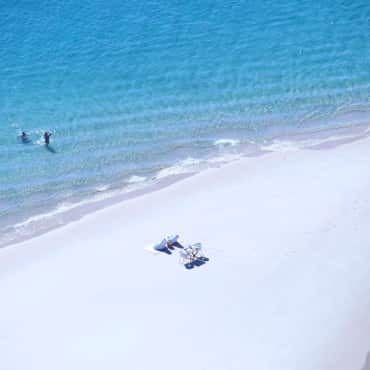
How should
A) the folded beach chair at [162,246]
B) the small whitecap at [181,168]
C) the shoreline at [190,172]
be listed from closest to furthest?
the folded beach chair at [162,246], the shoreline at [190,172], the small whitecap at [181,168]

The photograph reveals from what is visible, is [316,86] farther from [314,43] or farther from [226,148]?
[226,148]

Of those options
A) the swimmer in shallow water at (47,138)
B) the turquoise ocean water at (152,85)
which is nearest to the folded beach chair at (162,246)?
the turquoise ocean water at (152,85)

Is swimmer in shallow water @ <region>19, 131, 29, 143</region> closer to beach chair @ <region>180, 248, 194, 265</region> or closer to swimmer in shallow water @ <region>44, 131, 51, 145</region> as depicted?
swimmer in shallow water @ <region>44, 131, 51, 145</region>

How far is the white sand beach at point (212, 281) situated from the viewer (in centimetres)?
3055

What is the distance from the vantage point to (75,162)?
4394cm

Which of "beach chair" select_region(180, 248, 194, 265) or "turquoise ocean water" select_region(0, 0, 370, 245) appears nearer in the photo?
"beach chair" select_region(180, 248, 194, 265)

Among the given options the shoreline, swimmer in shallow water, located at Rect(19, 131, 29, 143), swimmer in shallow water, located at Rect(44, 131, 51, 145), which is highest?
swimmer in shallow water, located at Rect(19, 131, 29, 143)

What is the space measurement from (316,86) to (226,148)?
29.5 feet

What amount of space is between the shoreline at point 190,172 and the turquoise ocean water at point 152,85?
0.77 ft

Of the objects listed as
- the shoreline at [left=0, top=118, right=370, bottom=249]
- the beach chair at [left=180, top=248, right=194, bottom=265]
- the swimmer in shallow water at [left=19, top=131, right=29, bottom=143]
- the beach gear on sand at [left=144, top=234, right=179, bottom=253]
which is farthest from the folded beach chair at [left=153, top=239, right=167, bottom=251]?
the swimmer in shallow water at [left=19, top=131, right=29, bottom=143]

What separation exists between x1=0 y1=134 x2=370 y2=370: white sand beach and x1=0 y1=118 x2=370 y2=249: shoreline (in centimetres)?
73

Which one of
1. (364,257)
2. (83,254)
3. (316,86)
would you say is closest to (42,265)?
(83,254)

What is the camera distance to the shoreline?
130ft

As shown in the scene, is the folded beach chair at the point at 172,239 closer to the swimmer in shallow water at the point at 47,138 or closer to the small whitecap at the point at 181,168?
the small whitecap at the point at 181,168
